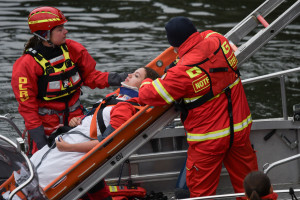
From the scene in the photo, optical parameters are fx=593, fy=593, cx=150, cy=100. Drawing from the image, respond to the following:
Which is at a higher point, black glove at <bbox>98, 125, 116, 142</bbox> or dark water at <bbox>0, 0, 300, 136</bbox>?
black glove at <bbox>98, 125, 116, 142</bbox>

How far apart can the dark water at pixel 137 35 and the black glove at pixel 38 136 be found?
4.32 m

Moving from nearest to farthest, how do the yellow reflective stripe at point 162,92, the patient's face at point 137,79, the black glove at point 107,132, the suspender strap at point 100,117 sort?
the yellow reflective stripe at point 162,92
the black glove at point 107,132
the suspender strap at point 100,117
the patient's face at point 137,79

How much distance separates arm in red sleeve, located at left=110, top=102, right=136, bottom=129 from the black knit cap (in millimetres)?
702

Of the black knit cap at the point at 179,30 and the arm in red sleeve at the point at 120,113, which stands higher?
the black knit cap at the point at 179,30

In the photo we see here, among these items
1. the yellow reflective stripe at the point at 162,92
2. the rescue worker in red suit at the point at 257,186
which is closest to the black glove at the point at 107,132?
the yellow reflective stripe at the point at 162,92

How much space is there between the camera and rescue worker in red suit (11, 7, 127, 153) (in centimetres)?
520

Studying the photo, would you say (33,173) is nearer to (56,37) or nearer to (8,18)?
(56,37)

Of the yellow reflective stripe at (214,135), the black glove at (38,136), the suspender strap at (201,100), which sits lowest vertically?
the black glove at (38,136)

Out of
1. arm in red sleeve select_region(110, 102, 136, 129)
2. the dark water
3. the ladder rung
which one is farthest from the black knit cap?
the dark water

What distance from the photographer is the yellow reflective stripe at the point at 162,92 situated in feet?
14.5

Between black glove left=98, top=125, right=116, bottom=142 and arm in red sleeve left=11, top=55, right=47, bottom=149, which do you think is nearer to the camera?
black glove left=98, top=125, right=116, bottom=142

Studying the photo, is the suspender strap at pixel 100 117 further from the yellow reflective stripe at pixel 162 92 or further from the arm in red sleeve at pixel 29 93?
the arm in red sleeve at pixel 29 93

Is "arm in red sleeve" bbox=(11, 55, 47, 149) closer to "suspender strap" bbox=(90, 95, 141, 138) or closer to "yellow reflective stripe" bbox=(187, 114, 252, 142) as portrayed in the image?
"suspender strap" bbox=(90, 95, 141, 138)

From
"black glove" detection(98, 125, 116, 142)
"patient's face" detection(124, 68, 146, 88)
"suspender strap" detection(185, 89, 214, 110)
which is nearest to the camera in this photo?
"suspender strap" detection(185, 89, 214, 110)
